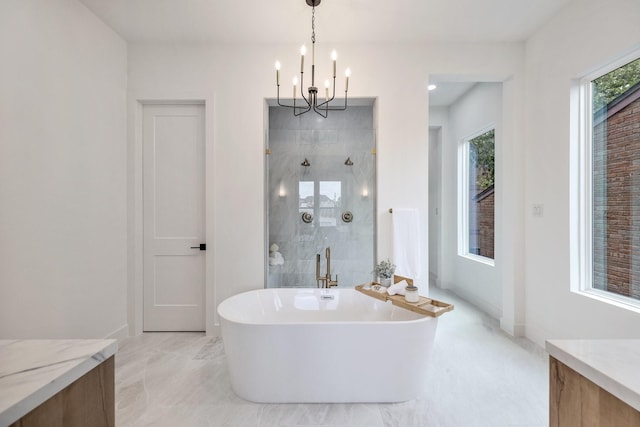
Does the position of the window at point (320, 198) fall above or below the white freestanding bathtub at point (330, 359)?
above

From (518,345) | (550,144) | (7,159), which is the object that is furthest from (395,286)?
(7,159)

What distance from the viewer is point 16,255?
1.80 m

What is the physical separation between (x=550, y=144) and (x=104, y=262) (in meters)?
3.83

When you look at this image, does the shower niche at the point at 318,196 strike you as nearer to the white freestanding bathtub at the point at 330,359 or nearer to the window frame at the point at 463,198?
the white freestanding bathtub at the point at 330,359

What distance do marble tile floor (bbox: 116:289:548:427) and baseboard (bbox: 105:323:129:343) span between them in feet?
0.24

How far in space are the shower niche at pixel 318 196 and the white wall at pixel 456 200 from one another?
1.41 m

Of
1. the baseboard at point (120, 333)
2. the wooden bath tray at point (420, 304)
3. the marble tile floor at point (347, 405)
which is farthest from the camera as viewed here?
the baseboard at point (120, 333)

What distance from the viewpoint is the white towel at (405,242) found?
2748 mm

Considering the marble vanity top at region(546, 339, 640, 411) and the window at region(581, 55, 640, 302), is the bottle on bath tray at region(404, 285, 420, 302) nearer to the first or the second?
the marble vanity top at region(546, 339, 640, 411)

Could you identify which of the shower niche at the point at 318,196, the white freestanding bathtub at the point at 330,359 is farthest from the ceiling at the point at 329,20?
the white freestanding bathtub at the point at 330,359

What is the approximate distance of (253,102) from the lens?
9.20 ft

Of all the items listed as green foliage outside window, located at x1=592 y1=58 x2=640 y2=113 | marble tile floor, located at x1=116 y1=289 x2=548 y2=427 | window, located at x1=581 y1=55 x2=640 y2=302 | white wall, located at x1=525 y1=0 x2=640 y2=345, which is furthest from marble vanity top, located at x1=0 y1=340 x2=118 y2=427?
green foliage outside window, located at x1=592 y1=58 x2=640 y2=113

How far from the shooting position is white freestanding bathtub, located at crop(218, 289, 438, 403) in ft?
5.89

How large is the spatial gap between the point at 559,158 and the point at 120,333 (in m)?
4.01
